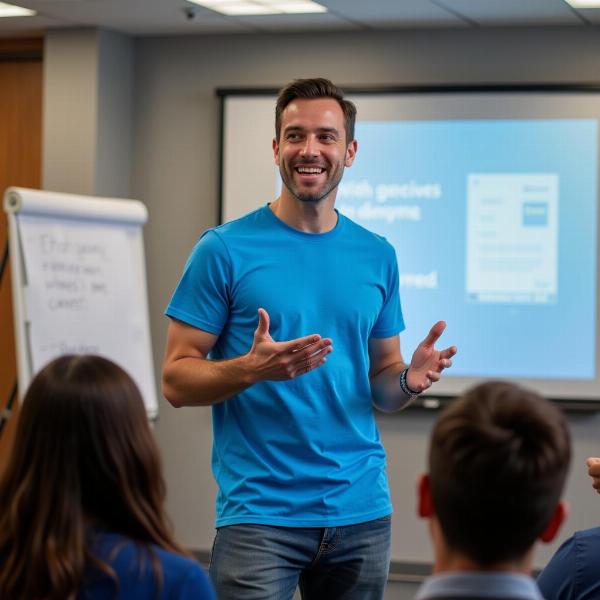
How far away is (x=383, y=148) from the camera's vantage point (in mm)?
5398

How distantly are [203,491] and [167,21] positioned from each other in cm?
227

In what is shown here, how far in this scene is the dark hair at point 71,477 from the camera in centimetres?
145

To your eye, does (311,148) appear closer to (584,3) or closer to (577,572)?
(577,572)

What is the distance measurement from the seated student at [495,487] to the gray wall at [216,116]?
13.5 ft

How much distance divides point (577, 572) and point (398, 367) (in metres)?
0.83

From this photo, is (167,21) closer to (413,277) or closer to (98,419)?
Answer: (413,277)

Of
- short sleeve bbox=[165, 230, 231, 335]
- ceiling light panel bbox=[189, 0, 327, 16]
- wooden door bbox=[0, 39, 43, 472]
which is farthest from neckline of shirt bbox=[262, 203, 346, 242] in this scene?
wooden door bbox=[0, 39, 43, 472]

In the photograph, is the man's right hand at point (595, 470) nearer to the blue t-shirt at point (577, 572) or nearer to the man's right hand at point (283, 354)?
the blue t-shirt at point (577, 572)

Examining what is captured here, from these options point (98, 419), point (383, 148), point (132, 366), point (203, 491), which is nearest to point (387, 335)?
point (98, 419)

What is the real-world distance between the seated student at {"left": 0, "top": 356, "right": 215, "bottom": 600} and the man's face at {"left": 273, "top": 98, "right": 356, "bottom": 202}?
104 cm

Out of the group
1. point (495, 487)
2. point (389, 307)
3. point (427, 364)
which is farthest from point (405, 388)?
point (495, 487)

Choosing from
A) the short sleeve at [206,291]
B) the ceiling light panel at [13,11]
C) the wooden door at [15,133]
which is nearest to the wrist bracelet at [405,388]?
the short sleeve at [206,291]

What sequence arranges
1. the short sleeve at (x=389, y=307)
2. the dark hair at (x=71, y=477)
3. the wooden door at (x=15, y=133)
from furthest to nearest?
the wooden door at (x=15, y=133)
the short sleeve at (x=389, y=307)
the dark hair at (x=71, y=477)

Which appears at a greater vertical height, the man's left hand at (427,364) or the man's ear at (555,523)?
the man's left hand at (427,364)
